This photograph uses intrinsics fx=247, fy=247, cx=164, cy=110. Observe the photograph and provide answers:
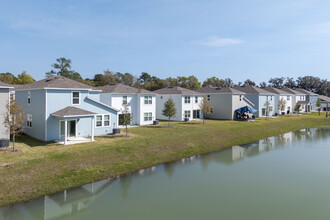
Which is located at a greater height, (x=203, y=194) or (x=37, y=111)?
(x=37, y=111)

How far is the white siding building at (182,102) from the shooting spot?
40812 millimetres

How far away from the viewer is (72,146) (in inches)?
814

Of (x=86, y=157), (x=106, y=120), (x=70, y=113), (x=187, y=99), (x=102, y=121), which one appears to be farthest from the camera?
(x=187, y=99)

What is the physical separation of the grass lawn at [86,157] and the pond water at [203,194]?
917 millimetres

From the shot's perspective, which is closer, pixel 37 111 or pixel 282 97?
pixel 37 111

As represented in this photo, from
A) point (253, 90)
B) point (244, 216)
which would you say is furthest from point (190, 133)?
point (253, 90)

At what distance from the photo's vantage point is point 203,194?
13.3 m

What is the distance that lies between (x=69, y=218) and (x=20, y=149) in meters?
10.5

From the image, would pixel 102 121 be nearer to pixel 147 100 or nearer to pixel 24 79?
pixel 147 100

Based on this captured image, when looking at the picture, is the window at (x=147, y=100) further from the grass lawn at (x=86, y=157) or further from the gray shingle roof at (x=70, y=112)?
the gray shingle roof at (x=70, y=112)

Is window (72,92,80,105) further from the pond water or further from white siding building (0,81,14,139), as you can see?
the pond water

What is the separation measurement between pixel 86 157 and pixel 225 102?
33316 mm

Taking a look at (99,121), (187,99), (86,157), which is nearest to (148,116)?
(187,99)

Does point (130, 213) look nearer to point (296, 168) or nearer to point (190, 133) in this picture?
point (296, 168)
